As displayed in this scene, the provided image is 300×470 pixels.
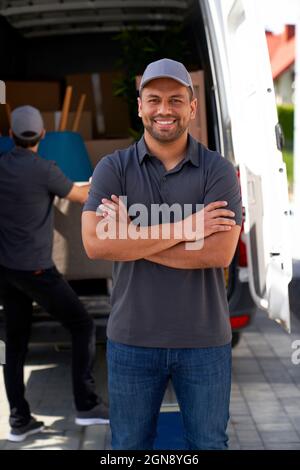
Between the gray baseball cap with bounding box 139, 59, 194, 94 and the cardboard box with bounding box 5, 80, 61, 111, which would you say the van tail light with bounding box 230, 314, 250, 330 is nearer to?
the gray baseball cap with bounding box 139, 59, 194, 94

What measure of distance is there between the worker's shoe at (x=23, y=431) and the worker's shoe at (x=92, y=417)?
22 centimetres

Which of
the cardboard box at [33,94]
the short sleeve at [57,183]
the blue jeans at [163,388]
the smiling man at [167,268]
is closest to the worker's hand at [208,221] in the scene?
the smiling man at [167,268]

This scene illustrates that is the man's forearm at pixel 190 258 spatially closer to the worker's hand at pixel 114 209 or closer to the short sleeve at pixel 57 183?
the worker's hand at pixel 114 209

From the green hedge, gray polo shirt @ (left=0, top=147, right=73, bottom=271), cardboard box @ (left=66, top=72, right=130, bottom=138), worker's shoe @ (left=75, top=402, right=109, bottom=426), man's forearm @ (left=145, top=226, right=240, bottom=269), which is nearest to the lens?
man's forearm @ (left=145, top=226, right=240, bottom=269)

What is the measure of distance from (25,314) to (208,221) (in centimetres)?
179

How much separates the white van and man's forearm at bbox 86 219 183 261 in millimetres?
822

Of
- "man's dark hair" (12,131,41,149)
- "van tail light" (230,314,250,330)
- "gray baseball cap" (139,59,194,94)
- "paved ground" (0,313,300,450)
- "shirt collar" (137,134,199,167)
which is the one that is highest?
"gray baseball cap" (139,59,194,94)

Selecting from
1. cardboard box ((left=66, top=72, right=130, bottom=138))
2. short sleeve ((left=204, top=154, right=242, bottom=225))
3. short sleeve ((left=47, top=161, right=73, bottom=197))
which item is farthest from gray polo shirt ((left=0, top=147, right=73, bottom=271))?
cardboard box ((left=66, top=72, right=130, bottom=138))

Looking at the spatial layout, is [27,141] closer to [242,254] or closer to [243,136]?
[243,136]

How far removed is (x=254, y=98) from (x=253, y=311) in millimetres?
1254

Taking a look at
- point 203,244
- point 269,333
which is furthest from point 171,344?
point 269,333

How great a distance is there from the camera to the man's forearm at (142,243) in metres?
2.62

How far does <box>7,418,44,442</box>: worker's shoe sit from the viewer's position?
4172mm
